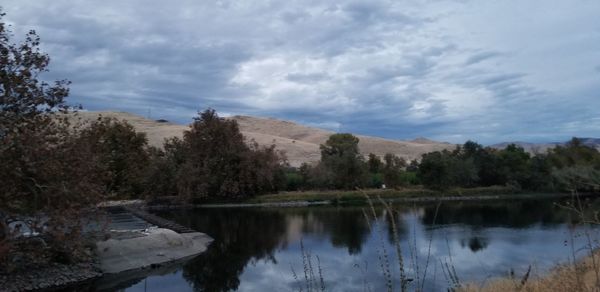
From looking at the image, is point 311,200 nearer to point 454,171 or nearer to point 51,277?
point 454,171

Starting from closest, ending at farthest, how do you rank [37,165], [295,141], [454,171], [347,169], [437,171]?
[37,165], [437,171], [347,169], [454,171], [295,141]

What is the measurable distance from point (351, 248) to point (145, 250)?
12326mm

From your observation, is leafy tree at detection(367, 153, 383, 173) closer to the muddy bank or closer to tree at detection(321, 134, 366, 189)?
tree at detection(321, 134, 366, 189)

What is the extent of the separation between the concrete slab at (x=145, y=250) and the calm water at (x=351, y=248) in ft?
3.23

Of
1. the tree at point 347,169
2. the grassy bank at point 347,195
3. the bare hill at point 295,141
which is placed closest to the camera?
the grassy bank at point 347,195

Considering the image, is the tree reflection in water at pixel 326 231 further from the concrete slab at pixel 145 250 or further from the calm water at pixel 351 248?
the concrete slab at pixel 145 250

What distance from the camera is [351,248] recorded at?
3328 cm

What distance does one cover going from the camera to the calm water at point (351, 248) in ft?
77.5

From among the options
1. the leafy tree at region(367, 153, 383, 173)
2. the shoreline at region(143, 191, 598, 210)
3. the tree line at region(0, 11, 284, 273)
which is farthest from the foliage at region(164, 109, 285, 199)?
the tree line at region(0, 11, 284, 273)

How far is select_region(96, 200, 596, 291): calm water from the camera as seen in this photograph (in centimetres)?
2362

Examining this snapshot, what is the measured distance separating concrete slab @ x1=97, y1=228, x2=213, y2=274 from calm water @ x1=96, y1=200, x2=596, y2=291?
986 mm

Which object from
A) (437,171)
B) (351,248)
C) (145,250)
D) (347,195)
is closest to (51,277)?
(145,250)

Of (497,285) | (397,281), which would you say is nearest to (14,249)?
(397,281)

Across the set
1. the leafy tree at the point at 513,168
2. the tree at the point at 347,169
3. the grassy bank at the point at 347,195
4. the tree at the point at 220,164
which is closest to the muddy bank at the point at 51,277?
the tree at the point at 220,164
